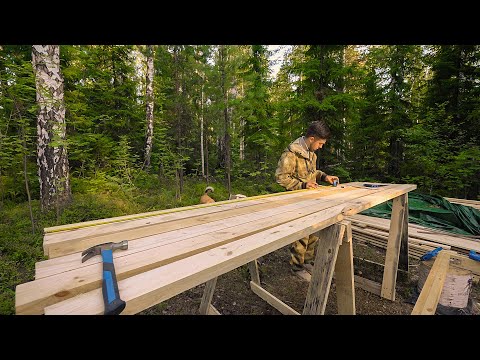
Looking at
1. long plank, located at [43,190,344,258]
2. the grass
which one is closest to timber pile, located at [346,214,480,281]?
long plank, located at [43,190,344,258]

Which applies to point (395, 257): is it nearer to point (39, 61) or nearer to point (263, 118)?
point (263, 118)

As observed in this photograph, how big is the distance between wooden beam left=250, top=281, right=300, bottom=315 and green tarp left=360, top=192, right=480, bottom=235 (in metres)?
A: 4.82

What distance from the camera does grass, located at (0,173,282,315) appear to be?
398cm

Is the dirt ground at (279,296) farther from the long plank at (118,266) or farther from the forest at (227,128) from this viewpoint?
the forest at (227,128)

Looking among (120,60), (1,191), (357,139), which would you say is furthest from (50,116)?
(357,139)

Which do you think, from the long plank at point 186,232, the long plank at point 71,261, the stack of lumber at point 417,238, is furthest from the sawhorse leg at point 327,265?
the stack of lumber at point 417,238

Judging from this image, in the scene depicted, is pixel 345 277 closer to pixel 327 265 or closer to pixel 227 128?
pixel 327 265

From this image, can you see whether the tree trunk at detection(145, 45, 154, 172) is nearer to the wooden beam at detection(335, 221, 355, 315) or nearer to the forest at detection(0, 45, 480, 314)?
the forest at detection(0, 45, 480, 314)

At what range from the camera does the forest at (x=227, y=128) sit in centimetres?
600

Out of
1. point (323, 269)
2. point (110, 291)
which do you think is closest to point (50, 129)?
point (110, 291)

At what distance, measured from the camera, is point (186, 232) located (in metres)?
1.51

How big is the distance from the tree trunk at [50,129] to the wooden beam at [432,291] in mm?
7131

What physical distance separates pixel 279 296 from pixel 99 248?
11.3ft
